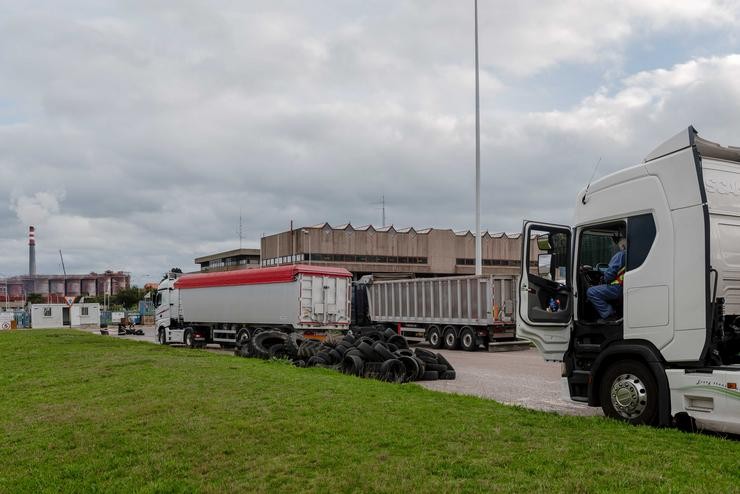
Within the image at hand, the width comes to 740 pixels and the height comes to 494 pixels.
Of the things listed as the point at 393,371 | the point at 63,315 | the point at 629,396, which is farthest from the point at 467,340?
the point at 63,315

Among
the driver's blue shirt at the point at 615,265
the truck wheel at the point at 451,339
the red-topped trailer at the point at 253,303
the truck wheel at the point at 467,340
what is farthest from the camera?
the truck wheel at the point at 451,339

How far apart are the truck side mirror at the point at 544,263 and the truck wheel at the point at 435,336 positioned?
17444mm

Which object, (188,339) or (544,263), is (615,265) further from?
(188,339)

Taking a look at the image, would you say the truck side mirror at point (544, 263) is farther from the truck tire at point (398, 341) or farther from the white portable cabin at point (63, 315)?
the white portable cabin at point (63, 315)

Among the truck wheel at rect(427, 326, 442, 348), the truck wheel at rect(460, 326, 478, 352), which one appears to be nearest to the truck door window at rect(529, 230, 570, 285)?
the truck wheel at rect(460, 326, 478, 352)

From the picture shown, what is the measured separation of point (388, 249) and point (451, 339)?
48.7 metres

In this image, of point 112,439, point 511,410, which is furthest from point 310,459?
point 511,410

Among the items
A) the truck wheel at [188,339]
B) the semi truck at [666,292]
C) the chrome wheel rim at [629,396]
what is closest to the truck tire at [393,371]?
the semi truck at [666,292]

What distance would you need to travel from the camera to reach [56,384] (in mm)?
13172

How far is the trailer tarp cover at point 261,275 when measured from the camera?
2398 centimetres

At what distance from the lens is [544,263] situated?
926 cm

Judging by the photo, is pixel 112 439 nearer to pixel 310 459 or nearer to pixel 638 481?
pixel 310 459

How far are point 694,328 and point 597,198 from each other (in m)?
2.13

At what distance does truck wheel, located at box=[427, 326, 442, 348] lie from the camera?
87.0 feet
